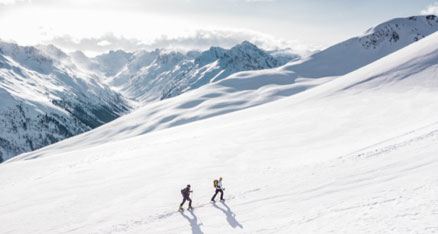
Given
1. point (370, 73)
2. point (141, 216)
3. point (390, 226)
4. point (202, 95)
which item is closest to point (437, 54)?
point (370, 73)

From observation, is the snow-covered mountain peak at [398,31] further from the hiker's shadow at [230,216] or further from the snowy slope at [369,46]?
the hiker's shadow at [230,216]

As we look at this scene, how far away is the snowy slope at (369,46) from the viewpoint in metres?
158

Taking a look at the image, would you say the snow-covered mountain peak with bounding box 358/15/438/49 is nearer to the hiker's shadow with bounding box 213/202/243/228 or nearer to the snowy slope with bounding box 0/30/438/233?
the snowy slope with bounding box 0/30/438/233

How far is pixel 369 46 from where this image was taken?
169500mm

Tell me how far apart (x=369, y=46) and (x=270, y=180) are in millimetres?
177229

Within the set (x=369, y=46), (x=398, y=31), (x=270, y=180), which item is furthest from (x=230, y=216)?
(x=398, y=31)

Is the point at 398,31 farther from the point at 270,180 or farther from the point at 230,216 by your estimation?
the point at 230,216

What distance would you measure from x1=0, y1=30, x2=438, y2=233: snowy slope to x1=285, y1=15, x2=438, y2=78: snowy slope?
12405 centimetres

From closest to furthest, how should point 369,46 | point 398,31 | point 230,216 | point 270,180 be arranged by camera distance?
point 230,216, point 270,180, point 369,46, point 398,31

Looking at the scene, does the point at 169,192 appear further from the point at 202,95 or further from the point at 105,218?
the point at 202,95

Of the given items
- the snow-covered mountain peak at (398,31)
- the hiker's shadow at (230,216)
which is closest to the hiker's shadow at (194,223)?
the hiker's shadow at (230,216)

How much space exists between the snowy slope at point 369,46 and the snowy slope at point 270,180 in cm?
12405

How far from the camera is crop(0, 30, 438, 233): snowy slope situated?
44.4 ft

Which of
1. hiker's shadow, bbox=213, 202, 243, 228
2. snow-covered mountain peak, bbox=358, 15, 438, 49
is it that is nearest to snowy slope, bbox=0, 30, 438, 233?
hiker's shadow, bbox=213, 202, 243, 228
